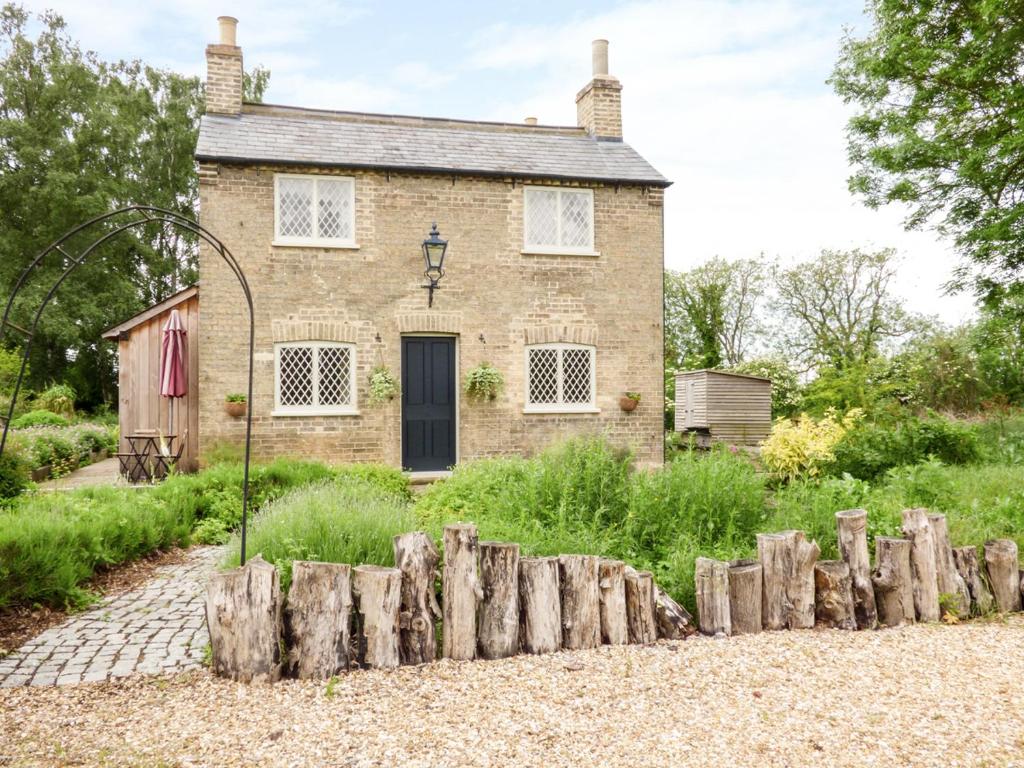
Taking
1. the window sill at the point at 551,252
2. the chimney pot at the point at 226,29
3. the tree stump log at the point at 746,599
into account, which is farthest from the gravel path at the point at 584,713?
the chimney pot at the point at 226,29

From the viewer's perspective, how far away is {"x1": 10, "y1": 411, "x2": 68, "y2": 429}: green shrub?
16.3m

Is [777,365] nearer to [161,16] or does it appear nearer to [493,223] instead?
[493,223]

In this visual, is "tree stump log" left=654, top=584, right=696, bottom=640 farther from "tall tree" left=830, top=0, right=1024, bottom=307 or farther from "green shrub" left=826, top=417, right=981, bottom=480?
"tall tree" left=830, top=0, right=1024, bottom=307

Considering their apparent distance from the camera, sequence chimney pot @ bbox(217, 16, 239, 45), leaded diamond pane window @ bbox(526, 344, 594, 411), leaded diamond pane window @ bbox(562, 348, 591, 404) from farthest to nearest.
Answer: leaded diamond pane window @ bbox(562, 348, 591, 404) < leaded diamond pane window @ bbox(526, 344, 594, 411) < chimney pot @ bbox(217, 16, 239, 45)

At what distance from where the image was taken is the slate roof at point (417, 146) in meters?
11.2

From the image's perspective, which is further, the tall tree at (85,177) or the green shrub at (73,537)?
the tall tree at (85,177)

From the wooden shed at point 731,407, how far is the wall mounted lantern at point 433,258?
22.3ft

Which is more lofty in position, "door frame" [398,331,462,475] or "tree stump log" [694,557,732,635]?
"door frame" [398,331,462,475]

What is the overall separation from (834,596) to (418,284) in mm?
8463

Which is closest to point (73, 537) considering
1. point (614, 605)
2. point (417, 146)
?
point (614, 605)

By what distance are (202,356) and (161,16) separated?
4.94m

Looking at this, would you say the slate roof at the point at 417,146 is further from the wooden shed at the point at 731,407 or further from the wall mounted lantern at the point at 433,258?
the wooden shed at the point at 731,407

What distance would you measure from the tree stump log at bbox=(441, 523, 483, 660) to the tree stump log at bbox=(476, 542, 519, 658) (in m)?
0.07

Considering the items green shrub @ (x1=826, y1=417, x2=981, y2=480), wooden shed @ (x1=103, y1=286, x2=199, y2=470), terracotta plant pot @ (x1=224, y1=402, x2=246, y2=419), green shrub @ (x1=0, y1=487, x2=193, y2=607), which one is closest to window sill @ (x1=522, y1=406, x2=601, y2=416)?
green shrub @ (x1=826, y1=417, x2=981, y2=480)
